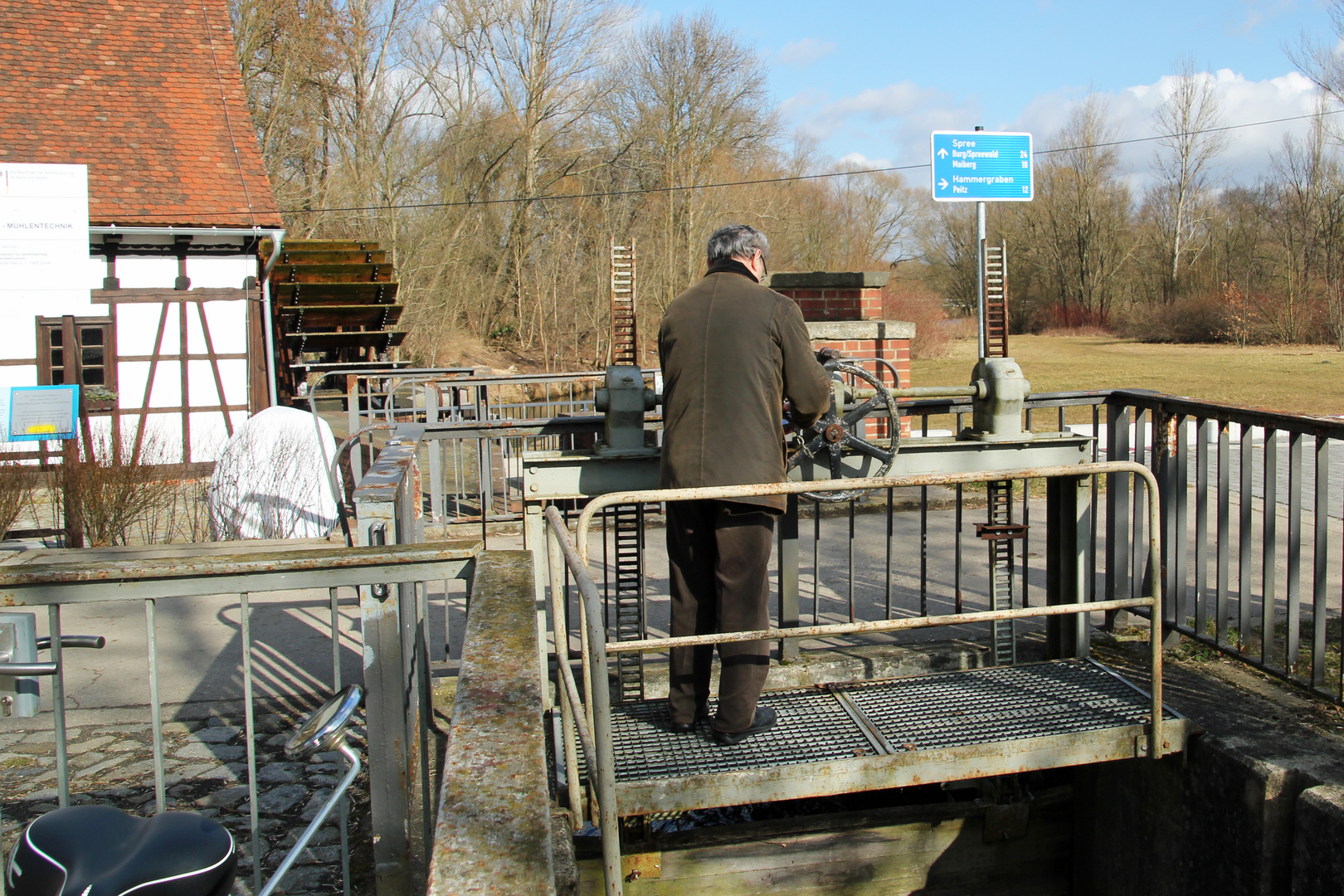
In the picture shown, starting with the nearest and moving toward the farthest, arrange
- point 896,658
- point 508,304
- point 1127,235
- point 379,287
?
point 896,658
point 379,287
point 508,304
point 1127,235

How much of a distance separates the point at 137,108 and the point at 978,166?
14521mm

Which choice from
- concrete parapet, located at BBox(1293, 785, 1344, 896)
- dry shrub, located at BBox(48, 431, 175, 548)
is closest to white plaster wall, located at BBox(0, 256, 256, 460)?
dry shrub, located at BBox(48, 431, 175, 548)

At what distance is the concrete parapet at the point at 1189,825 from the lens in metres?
3.31

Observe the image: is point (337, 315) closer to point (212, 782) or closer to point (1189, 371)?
point (1189, 371)

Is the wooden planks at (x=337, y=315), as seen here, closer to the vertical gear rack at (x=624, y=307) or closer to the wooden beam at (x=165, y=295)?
the wooden beam at (x=165, y=295)

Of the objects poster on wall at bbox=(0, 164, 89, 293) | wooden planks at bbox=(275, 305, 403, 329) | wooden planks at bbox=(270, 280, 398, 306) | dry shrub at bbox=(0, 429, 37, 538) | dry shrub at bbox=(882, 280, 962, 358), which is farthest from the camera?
dry shrub at bbox=(882, 280, 962, 358)

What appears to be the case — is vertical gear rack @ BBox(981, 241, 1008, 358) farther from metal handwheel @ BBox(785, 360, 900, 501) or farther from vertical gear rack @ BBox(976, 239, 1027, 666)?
metal handwheel @ BBox(785, 360, 900, 501)

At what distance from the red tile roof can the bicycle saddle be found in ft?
52.1

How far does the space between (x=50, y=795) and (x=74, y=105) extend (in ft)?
54.6

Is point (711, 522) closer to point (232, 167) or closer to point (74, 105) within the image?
point (232, 167)

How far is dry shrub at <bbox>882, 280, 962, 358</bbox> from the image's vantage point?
36.1 metres

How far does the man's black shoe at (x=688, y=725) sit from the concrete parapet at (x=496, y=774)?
143cm

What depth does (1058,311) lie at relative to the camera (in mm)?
55469

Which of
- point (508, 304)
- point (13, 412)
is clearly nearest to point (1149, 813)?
point (13, 412)
